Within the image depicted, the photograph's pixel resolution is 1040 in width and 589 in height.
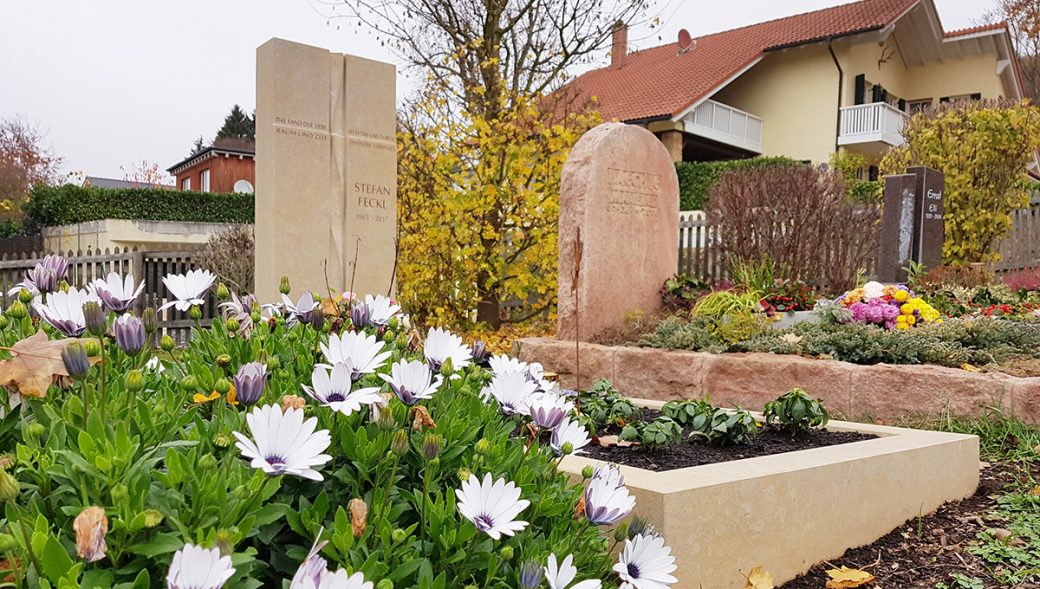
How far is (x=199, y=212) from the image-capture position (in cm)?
2170

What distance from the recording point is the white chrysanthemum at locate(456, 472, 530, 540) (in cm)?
115

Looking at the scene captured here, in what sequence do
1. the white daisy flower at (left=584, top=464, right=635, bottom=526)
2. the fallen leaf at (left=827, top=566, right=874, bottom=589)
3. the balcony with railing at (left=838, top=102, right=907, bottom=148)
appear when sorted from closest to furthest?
the white daisy flower at (left=584, top=464, right=635, bottom=526) → the fallen leaf at (left=827, top=566, right=874, bottom=589) → the balcony with railing at (left=838, top=102, right=907, bottom=148)

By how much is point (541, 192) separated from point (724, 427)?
601cm

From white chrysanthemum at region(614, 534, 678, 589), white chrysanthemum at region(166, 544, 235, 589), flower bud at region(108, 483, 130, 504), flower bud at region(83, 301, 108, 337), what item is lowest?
white chrysanthemum at region(614, 534, 678, 589)

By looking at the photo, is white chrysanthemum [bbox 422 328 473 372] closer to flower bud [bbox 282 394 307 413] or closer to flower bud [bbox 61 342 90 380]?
flower bud [bbox 282 394 307 413]

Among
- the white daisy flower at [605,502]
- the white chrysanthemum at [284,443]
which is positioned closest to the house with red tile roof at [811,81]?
the white daisy flower at [605,502]

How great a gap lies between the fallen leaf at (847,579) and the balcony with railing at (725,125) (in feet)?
65.9

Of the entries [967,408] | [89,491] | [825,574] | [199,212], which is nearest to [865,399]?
[967,408]

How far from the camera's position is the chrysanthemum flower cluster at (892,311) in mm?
6305

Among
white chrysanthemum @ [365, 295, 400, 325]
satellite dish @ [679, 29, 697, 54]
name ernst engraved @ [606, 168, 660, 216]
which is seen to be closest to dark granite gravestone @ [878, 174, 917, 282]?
name ernst engraved @ [606, 168, 660, 216]

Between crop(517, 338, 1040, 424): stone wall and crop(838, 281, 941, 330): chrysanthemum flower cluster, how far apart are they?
1.47 meters

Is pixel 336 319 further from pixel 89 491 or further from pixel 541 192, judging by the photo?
pixel 541 192

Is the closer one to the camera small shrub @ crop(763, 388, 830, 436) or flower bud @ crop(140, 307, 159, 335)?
flower bud @ crop(140, 307, 159, 335)

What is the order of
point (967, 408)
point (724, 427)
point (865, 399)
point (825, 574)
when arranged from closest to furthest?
1. point (825, 574)
2. point (724, 427)
3. point (967, 408)
4. point (865, 399)
